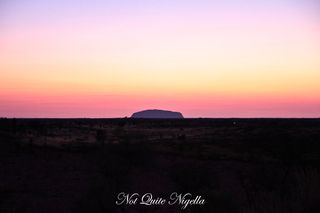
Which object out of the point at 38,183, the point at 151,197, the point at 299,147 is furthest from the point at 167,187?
the point at 299,147

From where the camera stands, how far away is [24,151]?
46.3 meters

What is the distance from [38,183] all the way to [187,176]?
12796 mm

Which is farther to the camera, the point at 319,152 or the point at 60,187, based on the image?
the point at 319,152

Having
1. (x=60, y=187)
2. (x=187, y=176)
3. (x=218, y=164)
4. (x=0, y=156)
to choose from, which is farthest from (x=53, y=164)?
(x=187, y=176)

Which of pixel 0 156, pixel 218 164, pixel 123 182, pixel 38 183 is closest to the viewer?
pixel 123 182

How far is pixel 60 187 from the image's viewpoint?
2936 centimetres

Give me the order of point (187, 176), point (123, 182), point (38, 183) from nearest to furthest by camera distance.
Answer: point (187, 176), point (123, 182), point (38, 183)

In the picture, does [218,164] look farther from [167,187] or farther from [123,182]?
[123,182]

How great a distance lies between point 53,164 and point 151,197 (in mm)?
16073

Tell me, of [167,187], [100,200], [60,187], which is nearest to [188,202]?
[100,200]

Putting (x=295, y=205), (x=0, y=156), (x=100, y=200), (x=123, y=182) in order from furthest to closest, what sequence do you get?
(x=0, y=156)
(x=123, y=182)
(x=100, y=200)
(x=295, y=205)

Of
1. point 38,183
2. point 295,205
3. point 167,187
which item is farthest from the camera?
point 38,183

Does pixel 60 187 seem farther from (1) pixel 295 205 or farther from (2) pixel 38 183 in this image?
(1) pixel 295 205

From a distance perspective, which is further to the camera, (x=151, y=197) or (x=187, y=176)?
(x=151, y=197)
